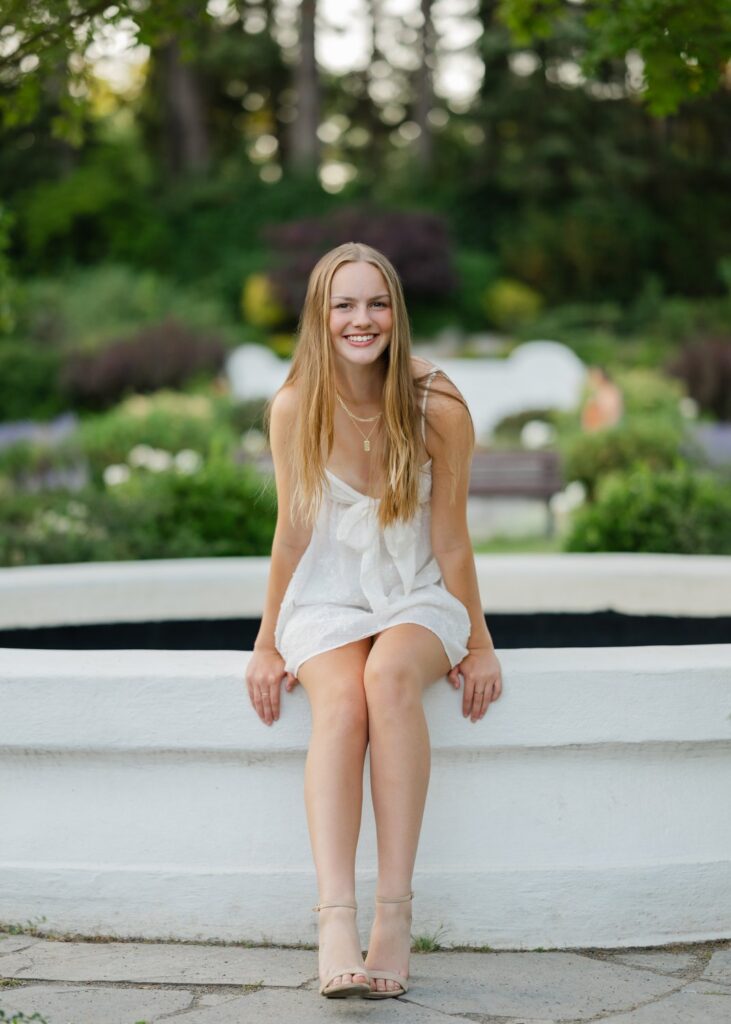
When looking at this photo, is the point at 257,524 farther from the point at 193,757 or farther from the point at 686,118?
the point at 686,118

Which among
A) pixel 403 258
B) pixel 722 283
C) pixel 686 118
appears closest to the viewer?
pixel 403 258

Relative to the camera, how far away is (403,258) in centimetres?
2361

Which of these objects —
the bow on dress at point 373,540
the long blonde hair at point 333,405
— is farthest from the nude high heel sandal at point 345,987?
the long blonde hair at point 333,405

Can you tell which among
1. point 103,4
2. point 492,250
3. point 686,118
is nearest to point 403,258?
point 492,250

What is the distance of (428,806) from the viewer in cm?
262

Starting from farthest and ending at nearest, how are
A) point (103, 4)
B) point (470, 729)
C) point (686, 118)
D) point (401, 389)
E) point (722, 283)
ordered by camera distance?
point (686, 118)
point (722, 283)
point (103, 4)
point (401, 389)
point (470, 729)

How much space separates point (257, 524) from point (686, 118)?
26.8 m

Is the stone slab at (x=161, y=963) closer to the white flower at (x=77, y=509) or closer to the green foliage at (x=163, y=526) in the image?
the green foliage at (x=163, y=526)

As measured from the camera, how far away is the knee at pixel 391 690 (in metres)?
2.45

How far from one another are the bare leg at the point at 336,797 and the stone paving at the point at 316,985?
119 millimetres

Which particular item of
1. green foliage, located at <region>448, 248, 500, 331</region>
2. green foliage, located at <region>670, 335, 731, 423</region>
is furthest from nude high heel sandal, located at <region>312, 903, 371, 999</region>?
green foliage, located at <region>448, 248, 500, 331</region>

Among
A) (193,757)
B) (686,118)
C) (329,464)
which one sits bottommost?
(193,757)

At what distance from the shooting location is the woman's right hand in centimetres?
256

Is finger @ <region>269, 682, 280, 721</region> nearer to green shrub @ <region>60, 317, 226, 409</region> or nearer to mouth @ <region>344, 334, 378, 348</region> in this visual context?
mouth @ <region>344, 334, 378, 348</region>
